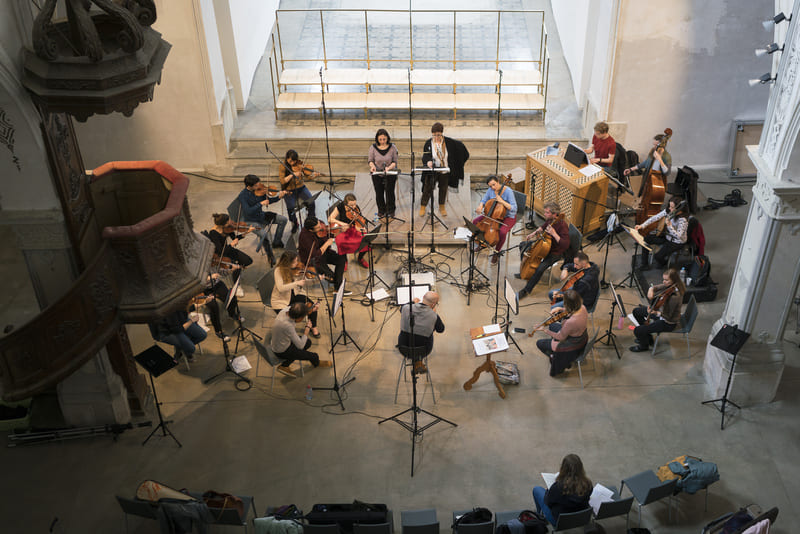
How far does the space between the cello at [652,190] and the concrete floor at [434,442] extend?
8.43ft

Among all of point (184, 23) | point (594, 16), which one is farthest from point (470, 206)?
point (184, 23)

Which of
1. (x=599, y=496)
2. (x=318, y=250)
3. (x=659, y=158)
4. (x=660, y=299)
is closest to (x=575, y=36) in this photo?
(x=659, y=158)

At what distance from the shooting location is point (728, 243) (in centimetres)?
1122

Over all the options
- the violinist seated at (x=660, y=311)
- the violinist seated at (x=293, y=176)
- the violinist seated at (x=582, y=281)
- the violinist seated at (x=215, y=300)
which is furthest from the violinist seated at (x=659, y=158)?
the violinist seated at (x=215, y=300)

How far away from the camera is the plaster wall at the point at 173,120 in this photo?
12.2m

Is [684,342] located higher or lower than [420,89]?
lower

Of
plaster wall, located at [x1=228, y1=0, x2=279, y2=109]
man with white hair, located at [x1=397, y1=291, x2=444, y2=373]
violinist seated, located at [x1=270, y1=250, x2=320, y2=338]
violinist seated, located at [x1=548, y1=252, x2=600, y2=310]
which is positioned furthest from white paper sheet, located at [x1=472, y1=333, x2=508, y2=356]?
plaster wall, located at [x1=228, y1=0, x2=279, y2=109]

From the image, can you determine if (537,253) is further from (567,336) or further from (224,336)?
(224,336)

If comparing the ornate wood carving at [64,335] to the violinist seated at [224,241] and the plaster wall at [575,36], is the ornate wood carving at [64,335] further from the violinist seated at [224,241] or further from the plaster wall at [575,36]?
the plaster wall at [575,36]

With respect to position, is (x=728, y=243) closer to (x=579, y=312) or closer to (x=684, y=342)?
(x=684, y=342)

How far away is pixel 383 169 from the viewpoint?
11.1 m

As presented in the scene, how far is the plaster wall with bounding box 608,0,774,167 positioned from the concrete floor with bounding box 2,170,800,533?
4.59m

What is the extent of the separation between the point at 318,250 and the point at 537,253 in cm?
305

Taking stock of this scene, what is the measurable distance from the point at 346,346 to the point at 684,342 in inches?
171
